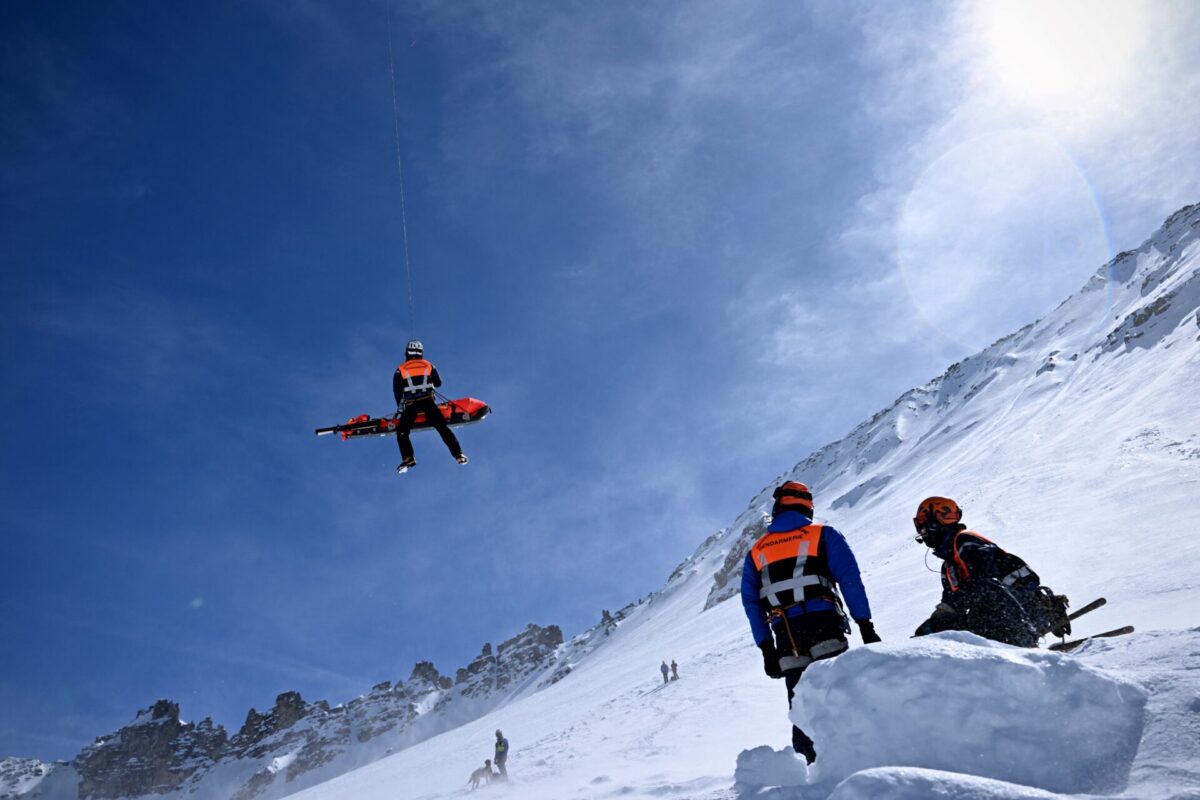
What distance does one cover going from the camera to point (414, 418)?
1188cm

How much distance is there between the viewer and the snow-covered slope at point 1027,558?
3.49 m

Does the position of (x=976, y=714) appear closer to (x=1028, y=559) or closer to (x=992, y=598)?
(x=992, y=598)

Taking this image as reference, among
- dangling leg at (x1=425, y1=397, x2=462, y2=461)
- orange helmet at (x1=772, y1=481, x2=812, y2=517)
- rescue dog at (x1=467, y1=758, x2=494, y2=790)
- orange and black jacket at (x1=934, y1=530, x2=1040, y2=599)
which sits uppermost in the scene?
dangling leg at (x1=425, y1=397, x2=462, y2=461)

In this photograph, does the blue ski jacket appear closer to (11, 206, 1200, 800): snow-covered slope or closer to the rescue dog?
(11, 206, 1200, 800): snow-covered slope

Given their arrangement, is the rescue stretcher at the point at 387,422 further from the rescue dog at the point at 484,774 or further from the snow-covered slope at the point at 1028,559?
the rescue dog at the point at 484,774

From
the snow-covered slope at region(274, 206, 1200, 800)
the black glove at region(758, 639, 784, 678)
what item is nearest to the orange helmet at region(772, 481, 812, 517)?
the black glove at region(758, 639, 784, 678)

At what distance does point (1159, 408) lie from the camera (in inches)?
1118

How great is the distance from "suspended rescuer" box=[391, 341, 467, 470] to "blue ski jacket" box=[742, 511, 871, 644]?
7668 mm

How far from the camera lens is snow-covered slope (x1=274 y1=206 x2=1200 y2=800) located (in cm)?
349

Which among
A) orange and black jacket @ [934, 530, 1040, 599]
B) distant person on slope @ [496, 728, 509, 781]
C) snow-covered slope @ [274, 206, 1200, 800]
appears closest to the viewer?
snow-covered slope @ [274, 206, 1200, 800]

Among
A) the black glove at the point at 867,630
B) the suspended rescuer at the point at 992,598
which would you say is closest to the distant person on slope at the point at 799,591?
the black glove at the point at 867,630

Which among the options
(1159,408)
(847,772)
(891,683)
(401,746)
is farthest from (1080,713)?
(401,746)

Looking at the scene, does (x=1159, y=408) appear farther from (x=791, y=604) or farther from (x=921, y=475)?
(x=791, y=604)

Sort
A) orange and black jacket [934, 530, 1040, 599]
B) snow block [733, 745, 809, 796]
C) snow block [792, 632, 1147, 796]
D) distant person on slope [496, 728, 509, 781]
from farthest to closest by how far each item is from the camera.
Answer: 1. distant person on slope [496, 728, 509, 781]
2. orange and black jacket [934, 530, 1040, 599]
3. snow block [733, 745, 809, 796]
4. snow block [792, 632, 1147, 796]
